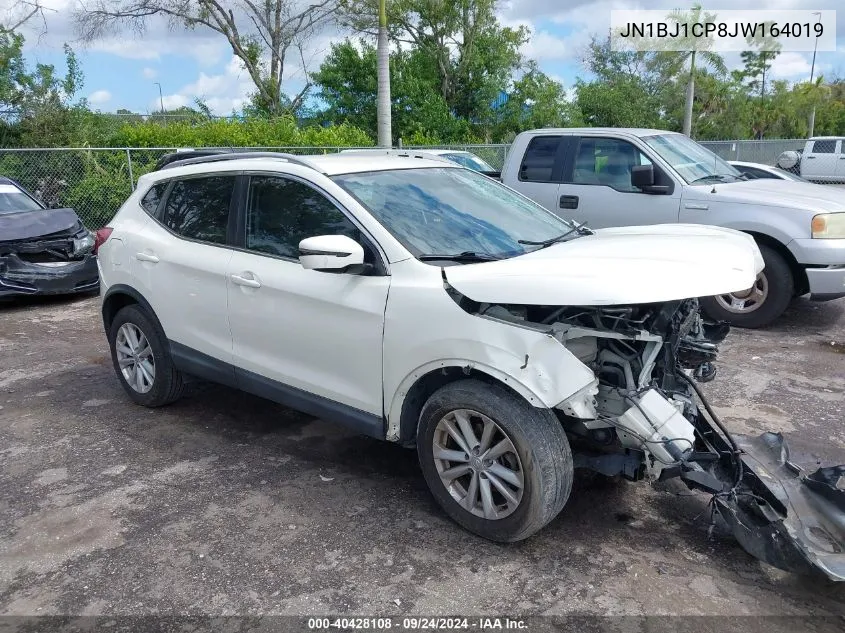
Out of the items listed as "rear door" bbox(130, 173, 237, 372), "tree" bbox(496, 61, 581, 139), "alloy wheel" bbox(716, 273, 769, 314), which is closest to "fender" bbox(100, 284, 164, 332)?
"rear door" bbox(130, 173, 237, 372)

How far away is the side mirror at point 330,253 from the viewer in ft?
11.2

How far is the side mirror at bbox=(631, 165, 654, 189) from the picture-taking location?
23.3ft

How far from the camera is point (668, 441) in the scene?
10.3 feet

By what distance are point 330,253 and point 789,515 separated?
236 centimetres

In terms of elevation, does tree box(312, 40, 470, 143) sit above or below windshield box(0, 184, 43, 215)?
above

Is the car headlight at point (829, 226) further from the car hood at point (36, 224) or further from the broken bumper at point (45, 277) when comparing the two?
the car hood at point (36, 224)

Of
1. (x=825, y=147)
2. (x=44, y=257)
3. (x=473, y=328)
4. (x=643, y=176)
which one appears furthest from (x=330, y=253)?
(x=825, y=147)

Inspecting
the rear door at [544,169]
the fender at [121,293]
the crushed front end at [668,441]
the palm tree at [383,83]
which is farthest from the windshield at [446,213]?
Answer: the palm tree at [383,83]

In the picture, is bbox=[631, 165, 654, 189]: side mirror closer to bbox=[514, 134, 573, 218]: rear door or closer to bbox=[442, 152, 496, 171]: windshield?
bbox=[514, 134, 573, 218]: rear door

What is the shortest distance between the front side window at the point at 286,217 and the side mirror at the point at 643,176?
4247mm

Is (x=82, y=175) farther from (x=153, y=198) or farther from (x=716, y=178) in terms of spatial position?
(x=716, y=178)

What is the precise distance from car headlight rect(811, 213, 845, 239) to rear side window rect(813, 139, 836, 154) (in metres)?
20.8

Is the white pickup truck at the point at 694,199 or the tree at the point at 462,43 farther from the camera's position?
the tree at the point at 462,43

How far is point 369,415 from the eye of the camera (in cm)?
371
